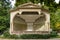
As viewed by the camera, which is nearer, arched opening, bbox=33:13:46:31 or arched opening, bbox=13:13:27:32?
arched opening, bbox=13:13:27:32

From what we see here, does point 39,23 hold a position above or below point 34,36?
above

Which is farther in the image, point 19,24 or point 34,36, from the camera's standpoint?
point 19,24

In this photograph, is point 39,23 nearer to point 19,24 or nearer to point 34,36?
point 19,24

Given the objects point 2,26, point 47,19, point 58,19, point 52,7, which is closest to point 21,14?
point 47,19

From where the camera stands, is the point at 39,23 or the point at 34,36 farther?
the point at 39,23

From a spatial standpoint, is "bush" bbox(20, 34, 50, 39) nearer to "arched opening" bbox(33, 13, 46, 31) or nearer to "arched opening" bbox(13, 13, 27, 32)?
"arched opening" bbox(13, 13, 27, 32)

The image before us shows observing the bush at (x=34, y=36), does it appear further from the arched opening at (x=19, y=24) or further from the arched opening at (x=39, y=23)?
the arched opening at (x=39, y=23)

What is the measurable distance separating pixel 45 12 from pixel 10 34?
4137mm

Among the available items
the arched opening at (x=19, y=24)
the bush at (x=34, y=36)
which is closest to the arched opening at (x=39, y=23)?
the arched opening at (x=19, y=24)

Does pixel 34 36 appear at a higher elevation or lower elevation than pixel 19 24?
lower

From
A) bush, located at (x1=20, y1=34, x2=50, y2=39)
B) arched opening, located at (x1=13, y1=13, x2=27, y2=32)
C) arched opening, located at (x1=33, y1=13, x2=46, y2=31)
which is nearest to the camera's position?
bush, located at (x1=20, y1=34, x2=50, y2=39)

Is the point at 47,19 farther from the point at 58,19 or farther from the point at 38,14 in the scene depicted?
the point at 58,19

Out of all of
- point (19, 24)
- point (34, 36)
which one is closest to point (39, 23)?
point (19, 24)

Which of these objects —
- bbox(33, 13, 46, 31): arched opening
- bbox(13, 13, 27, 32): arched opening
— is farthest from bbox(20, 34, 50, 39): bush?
bbox(33, 13, 46, 31): arched opening
